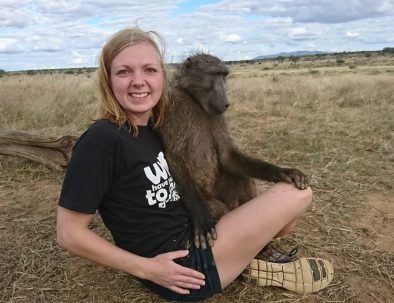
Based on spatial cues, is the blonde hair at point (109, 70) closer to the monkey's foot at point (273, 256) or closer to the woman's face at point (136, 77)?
the woman's face at point (136, 77)

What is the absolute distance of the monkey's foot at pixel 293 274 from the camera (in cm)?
241

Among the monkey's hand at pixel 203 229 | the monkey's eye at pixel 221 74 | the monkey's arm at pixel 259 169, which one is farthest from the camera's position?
the monkey's eye at pixel 221 74

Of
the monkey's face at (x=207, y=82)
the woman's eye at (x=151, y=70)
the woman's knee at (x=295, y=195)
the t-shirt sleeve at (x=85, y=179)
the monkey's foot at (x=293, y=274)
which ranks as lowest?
the monkey's foot at (x=293, y=274)

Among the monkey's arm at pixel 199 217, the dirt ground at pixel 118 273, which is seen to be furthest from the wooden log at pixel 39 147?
the monkey's arm at pixel 199 217

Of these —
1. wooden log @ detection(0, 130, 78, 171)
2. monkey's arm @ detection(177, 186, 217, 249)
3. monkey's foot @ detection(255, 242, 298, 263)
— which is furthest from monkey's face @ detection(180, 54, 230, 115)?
wooden log @ detection(0, 130, 78, 171)

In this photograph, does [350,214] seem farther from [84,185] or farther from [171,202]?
[84,185]

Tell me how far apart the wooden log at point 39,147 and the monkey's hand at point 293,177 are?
2.39 meters

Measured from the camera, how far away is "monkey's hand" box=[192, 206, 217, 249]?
2154 mm

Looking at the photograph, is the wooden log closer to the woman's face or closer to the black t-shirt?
the black t-shirt

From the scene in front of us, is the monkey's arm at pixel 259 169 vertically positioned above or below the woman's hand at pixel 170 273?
above

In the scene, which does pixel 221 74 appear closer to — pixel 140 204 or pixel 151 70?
pixel 151 70

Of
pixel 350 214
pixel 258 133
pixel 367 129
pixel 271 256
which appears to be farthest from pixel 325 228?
pixel 367 129

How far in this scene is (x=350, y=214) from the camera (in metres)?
3.45

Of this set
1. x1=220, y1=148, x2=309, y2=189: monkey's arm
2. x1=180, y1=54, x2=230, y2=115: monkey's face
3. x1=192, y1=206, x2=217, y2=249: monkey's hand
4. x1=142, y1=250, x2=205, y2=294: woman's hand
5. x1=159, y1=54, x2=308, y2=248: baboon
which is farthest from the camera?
x1=180, y1=54, x2=230, y2=115: monkey's face
